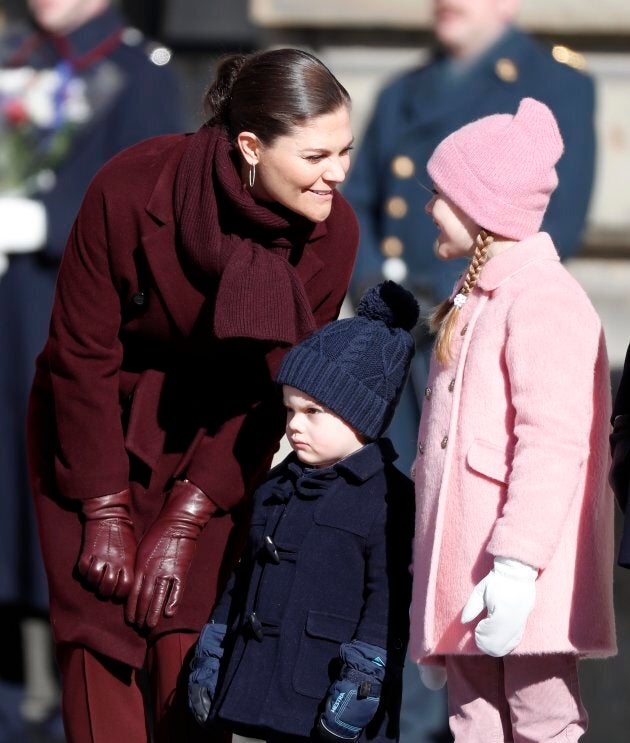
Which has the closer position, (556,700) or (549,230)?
(556,700)

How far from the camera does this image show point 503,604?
3195mm

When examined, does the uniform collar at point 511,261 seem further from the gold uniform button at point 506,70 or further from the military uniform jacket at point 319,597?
the gold uniform button at point 506,70

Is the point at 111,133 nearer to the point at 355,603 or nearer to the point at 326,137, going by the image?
the point at 326,137

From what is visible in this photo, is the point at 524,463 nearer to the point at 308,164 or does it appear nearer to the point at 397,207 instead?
the point at 308,164

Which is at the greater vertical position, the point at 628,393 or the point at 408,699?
the point at 628,393

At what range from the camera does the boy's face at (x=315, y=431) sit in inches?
138

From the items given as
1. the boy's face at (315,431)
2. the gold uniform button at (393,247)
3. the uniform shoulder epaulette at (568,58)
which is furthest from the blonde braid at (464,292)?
the uniform shoulder epaulette at (568,58)

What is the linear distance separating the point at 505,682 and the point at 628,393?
60 cm

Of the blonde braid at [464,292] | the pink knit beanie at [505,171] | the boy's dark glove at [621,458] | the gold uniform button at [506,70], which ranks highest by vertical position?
the pink knit beanie at [505,171]

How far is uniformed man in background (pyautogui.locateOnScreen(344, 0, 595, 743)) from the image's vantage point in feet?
15.9

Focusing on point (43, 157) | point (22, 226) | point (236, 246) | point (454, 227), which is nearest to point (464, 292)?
point (454, 227)

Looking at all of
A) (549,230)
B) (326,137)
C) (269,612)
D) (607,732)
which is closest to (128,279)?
(326,137)

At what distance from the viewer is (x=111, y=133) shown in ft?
17.2

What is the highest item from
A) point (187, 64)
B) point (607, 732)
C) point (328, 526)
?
point (328, 526)
